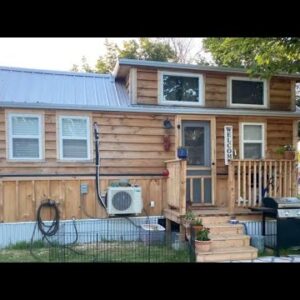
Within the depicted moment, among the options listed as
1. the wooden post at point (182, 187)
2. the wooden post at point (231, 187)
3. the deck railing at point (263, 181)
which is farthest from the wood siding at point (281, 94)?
the wooden post at point (182, 187)

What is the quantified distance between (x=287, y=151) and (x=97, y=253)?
179 inches

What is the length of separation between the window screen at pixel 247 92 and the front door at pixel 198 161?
3.42 feet

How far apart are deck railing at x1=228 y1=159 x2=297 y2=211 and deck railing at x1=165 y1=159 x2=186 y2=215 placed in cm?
117

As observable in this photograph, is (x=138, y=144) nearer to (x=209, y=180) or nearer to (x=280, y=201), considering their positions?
(x=209, y=180)

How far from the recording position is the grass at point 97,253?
16.3ft

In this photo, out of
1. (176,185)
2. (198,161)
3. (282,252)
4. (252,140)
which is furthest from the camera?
(252,140)

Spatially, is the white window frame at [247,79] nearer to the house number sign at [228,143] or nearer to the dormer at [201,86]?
the dormer at [201,86]

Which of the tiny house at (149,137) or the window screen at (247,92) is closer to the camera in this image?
the tiny house at (149,137)

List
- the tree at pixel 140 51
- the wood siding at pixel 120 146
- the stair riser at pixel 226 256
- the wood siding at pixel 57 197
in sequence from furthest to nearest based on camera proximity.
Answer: the tree at pixel 140 51, the wood siding at pixel 120 146, the wood siding at pixel 57 197, the stair riser at pixel 226 256

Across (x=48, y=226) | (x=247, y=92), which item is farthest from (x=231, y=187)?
(x=48, y=226)

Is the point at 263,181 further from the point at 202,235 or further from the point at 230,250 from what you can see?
the point at 202,235

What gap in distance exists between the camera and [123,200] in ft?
20.8
